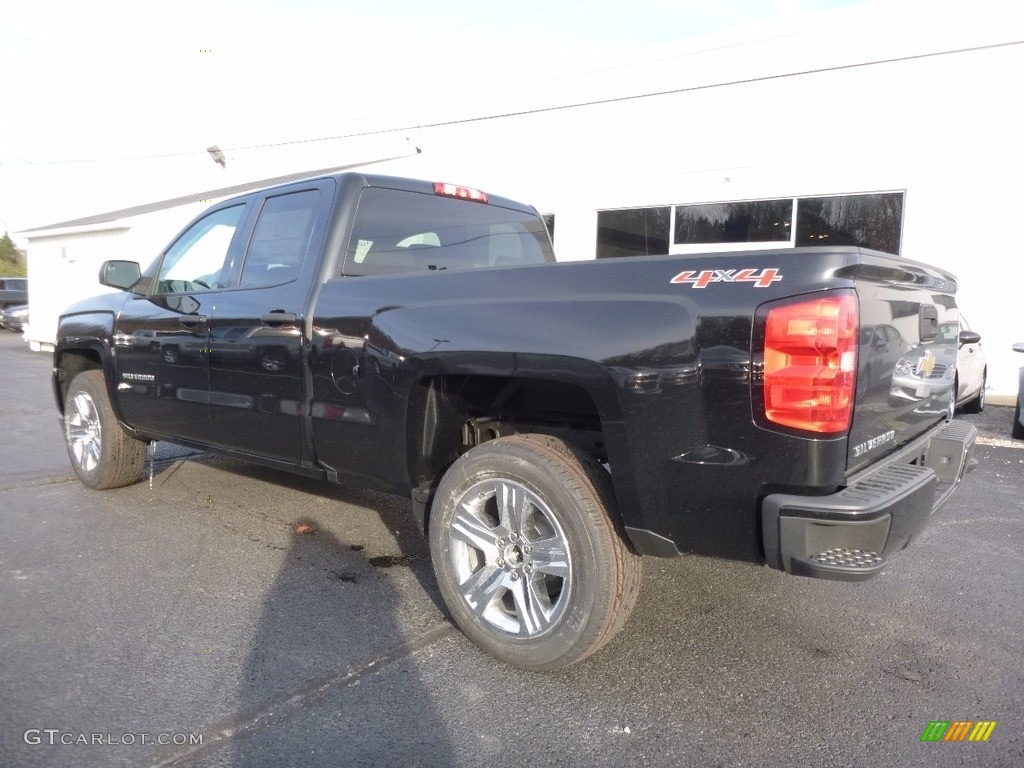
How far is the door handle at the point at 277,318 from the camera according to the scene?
3.87 m

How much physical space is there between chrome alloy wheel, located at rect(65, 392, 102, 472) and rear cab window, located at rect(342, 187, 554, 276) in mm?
2787

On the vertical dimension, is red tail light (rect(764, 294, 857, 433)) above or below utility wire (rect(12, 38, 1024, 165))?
below

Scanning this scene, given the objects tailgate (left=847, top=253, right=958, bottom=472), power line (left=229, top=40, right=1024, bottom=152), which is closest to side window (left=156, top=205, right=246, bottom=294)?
tailgate (left=847, top=253, right=958, bottom=472)

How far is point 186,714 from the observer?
2.76 metres

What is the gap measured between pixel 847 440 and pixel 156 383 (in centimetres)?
400

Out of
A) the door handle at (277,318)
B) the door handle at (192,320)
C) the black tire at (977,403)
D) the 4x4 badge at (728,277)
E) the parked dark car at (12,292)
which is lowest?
the parked dark car at (12,292)

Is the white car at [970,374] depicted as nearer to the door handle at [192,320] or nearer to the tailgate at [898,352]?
the tailgate at [898,352]

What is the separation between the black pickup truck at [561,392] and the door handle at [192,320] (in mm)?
15

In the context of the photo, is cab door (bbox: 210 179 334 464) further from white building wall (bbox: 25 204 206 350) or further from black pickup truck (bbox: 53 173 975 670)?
white building wall (bbox: 25 204 206 350)

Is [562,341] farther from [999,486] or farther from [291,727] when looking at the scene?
[999,486]

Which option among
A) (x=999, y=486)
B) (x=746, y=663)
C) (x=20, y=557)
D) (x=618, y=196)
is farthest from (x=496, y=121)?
(x=746, y=663)

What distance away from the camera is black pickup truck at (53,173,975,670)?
248 cm

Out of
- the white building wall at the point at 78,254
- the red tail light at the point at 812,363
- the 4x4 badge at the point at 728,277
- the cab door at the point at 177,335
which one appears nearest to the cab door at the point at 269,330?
the cab door at the point at 177,335

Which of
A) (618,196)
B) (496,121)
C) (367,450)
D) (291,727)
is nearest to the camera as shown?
(291,727)
